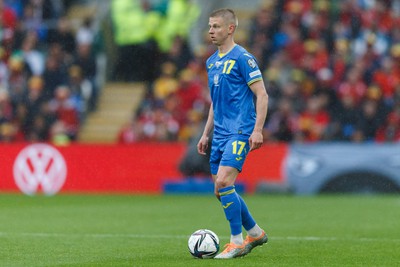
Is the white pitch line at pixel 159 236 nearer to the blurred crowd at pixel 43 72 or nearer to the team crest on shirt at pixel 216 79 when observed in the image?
the team crest on shirt at pixel 216 79

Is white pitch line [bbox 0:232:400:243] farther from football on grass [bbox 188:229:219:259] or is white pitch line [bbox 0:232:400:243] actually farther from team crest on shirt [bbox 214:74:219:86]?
team crest on shirt [bbox 214:74:219:86]

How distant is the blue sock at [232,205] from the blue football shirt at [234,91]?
0.54 m

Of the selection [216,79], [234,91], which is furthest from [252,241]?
[216,79]

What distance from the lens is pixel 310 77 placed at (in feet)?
75.2

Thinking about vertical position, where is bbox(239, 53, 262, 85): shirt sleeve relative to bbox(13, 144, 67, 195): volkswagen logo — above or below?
above

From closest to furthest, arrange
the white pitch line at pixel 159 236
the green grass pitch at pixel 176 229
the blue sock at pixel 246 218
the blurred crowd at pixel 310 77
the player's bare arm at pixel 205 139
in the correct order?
1. the green grass pitch at pixel 176 229
2. the blue sock at pixel 246 218
3. the player's bare arm at pixel 205 139
4. the white pitch line at pixel 159 236
5. the blurred crowd at pixel 310 77

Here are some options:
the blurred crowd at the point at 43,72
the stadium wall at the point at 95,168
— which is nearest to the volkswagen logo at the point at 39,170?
the stadium wall at the point at 95,168

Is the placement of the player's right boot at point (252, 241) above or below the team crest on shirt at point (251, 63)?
below

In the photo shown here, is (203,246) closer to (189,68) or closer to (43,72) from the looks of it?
(189,68)

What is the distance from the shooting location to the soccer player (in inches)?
368

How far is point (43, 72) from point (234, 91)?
1639 centimetres

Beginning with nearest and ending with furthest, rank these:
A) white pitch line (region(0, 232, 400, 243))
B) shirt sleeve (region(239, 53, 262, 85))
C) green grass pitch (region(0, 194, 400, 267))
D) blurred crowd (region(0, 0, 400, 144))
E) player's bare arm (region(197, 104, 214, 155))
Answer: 1. green grass pitch (region(0, 194, 400, 267))
2. shirt sleeve (region(239, 53, 262, 85))
3. player's bare arm (region(197, 104, 214, 155))
4. white pitch line (region(0, 232, 400, 243))
5. blurred crowd (region(0, 0, 400, 144))

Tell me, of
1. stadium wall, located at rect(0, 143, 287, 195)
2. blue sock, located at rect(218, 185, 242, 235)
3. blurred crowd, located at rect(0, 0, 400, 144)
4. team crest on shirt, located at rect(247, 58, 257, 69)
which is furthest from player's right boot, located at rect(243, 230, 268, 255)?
blurred crowd, located at rect(0, 0, 400, 144)

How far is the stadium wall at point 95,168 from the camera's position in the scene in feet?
71.4
